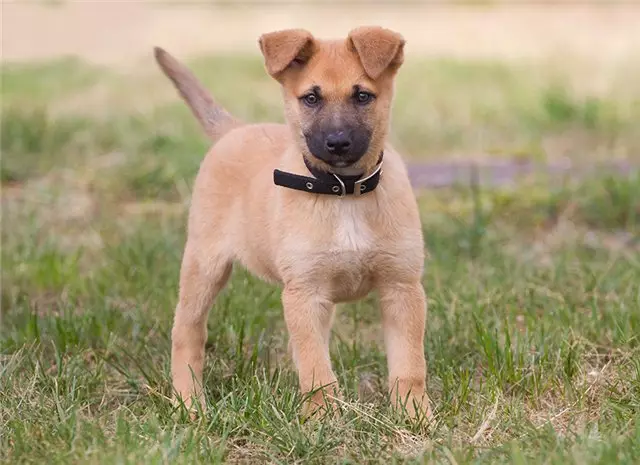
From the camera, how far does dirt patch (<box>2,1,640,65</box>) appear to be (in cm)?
1232

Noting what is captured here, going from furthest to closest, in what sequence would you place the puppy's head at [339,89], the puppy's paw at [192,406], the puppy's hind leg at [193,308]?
the puppy's hind leg at [193,308] < the puppy's head at [339,89] < the puppy's paw at [192,406]

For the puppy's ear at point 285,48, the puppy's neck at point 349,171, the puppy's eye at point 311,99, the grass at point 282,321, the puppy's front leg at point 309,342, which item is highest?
the puppy's ear at point 285,48

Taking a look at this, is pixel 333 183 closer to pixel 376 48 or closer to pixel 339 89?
pixel 339 89

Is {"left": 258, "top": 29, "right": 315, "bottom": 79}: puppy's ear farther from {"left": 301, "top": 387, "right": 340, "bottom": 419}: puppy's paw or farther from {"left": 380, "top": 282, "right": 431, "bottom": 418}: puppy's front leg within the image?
{"left": 301, "top": 387, "right": 340, "bottom": 419}: puppy's paw

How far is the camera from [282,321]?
15.9 ft

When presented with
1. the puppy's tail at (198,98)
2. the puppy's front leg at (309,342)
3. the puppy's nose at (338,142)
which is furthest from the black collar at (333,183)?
the puppy's tail at (198,98)

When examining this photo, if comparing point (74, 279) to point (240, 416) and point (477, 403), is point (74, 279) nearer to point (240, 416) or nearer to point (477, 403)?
point (240, 416)

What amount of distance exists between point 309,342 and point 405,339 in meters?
0.34

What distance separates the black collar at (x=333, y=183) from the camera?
3703mm

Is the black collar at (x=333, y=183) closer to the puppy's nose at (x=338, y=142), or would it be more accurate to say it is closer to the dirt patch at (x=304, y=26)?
the puppy's nose at (x=338, y=142)

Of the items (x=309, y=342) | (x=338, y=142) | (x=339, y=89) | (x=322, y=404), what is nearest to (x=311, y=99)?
(x=339, y=89)

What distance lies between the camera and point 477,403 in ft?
11.8

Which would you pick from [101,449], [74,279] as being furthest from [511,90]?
[101,449]

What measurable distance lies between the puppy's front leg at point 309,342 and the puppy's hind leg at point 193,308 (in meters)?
0.64
